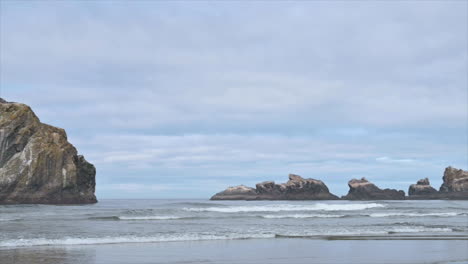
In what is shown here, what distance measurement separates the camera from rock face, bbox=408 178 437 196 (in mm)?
128500

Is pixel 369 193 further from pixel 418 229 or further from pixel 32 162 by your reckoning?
pixel 418 229

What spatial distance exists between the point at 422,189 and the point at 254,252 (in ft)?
402

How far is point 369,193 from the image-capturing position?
125 meters

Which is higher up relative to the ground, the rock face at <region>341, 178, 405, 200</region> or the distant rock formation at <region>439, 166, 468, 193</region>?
the distant rock formation at <region>439, 166, 468, 193</region>

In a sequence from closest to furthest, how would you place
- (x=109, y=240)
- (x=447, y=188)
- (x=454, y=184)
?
(x=109, y=240), (x=454, y=184), (x=447, y=188)

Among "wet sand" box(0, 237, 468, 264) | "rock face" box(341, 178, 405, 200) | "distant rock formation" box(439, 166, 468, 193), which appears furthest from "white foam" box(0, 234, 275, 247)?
"distant rock formation" box(439, 166, 468, 193)

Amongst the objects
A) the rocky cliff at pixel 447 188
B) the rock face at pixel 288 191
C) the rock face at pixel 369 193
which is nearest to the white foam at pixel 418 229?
the rock face at pixel 288 191

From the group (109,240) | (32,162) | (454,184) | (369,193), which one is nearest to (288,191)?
(369,193)

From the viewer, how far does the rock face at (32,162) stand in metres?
70.2

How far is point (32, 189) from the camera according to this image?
71.2 metres

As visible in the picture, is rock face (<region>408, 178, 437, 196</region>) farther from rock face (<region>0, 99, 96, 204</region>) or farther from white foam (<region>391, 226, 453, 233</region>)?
white foam (<region>391, 226, 453, 233</region>)

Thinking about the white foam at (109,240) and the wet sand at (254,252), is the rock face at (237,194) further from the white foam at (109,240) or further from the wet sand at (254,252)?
the wet sand at (254,252)

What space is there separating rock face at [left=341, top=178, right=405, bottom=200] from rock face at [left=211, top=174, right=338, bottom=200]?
4633 millimetres

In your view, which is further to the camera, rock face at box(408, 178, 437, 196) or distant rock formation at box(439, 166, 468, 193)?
rock face at box(408, 178, 437, 196)
